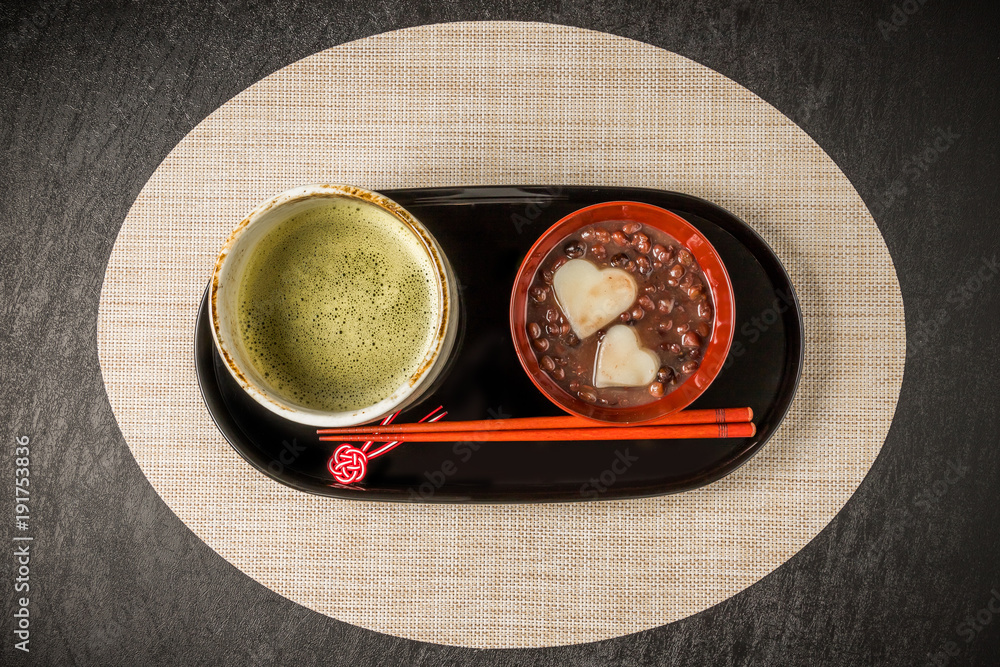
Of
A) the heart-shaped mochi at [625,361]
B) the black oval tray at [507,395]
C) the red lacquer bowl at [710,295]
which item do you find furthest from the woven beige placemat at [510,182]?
the heart-shaped mochi at [625,361]

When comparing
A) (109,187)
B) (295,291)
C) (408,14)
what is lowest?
(295,291)

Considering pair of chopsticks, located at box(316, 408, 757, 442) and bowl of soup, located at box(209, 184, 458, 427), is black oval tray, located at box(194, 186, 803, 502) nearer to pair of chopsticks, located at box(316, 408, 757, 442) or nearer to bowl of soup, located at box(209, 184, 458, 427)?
pair of chopsticks, located at box(316, 408, 757, 442)

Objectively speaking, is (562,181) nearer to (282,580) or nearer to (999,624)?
(282,580)

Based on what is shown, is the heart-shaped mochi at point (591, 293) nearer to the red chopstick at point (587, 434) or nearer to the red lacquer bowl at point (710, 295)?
the red lacquer bowl at point (710, 295)

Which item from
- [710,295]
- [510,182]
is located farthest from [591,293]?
[510,182]

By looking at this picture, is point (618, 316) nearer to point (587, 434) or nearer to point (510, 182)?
point (587, 434)

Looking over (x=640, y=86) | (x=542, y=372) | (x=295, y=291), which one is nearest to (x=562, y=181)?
(x=640, y=86)

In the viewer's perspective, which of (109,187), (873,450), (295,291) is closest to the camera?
(295,291)
